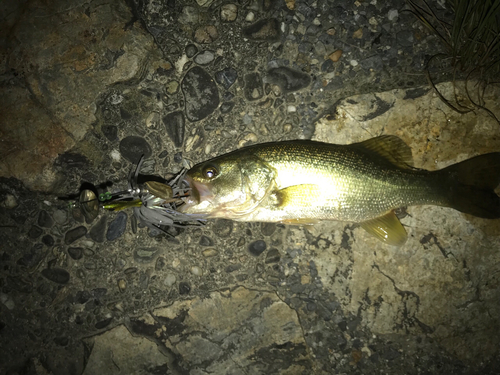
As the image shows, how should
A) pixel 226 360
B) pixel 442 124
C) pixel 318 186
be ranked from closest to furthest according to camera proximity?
1. pixel 318 186
2. pixel 442 124
3. pixel 226 360

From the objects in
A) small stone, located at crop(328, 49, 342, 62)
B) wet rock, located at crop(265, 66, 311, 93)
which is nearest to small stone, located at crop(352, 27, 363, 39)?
small stone, located at crop(328, 49, 342, 62)

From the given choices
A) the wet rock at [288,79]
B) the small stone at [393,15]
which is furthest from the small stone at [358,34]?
the wet rock at [288,79]

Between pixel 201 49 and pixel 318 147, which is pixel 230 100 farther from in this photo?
pixel 318 147

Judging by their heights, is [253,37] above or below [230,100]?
above

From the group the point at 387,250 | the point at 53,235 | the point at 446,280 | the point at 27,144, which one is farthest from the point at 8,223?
the point at 446,280

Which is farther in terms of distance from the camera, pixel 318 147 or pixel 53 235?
pixel 53 235

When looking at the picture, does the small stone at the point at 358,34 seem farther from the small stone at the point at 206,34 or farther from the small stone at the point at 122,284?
the small stone at the point at 122,284
